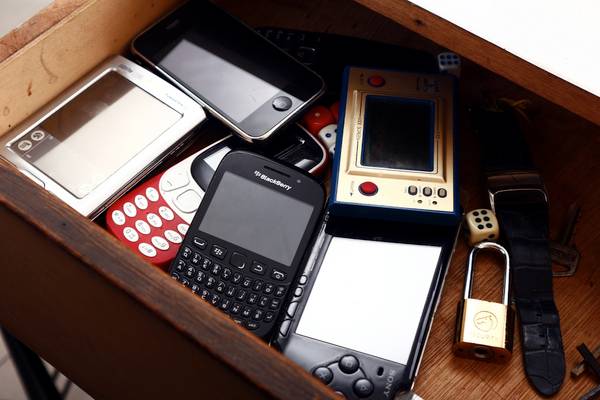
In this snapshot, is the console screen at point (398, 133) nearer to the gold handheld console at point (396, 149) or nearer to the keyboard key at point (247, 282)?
the gold handheld console at point (396, 149)

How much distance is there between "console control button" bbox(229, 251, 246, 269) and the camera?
65 centimetres

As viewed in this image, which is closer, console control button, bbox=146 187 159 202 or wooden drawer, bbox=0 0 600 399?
wooden drawer, bbox=0 0 600 399

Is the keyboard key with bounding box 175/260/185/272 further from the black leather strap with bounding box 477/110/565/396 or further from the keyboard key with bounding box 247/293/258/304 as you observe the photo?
the black leather strap with bounding box 477/110/565/396

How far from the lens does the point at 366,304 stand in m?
0.63

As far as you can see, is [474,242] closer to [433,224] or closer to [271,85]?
[433,224]

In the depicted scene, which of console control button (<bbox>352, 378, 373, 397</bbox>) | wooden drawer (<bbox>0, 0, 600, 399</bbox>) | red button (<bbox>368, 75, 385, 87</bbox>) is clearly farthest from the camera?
red button (<bbox>368, 75, 385, 87</bbox>)

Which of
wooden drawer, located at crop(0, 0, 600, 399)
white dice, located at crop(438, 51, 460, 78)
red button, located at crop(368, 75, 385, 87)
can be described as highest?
white dice, located at crop(438, 51, 460, 78)

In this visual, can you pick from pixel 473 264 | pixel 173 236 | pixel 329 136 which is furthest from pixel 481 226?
pixel 173 236

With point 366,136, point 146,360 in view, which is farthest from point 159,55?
point 146,360

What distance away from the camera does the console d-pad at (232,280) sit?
628mm

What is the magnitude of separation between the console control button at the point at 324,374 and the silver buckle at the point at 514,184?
0.71 ft

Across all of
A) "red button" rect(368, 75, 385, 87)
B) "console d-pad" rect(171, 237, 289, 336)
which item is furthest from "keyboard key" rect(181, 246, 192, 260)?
"red button" rect(368, 75, 385, 87)

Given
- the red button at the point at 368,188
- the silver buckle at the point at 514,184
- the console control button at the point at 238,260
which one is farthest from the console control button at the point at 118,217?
the silver buckle at the point at 514,184

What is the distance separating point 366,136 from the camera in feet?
2.26
